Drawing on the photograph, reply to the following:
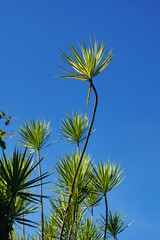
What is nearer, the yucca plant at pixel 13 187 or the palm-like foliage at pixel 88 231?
the yucca plant at pixel 13 187

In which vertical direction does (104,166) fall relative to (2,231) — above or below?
above

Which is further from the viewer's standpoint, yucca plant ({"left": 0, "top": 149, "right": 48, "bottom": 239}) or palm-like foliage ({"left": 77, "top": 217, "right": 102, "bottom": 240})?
palm-like foliage ({"left": 77, "top": 217, "right": 102, "bottom": 240})

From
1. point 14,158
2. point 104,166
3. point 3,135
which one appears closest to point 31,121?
A: point 104,166

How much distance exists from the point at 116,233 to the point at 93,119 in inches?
106

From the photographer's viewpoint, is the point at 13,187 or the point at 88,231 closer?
the point at 13,187

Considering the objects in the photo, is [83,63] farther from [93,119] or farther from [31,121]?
[31,121]

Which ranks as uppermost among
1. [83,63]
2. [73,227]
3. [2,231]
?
[83,63]

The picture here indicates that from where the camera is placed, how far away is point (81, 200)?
4988mm

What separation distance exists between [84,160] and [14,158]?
1.56 metres

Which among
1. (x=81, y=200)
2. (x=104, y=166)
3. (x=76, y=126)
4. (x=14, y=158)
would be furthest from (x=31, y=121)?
(x=14, y=158)

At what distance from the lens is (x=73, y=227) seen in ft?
16.9

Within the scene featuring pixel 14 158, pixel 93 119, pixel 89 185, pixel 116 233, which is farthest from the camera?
pixel 116 233

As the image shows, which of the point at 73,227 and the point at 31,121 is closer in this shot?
the point at 73,227

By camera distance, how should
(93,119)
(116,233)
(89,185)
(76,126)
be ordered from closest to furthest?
1. (93,119)
2. (89,185)
3. (76,126)
4. (116,233)
